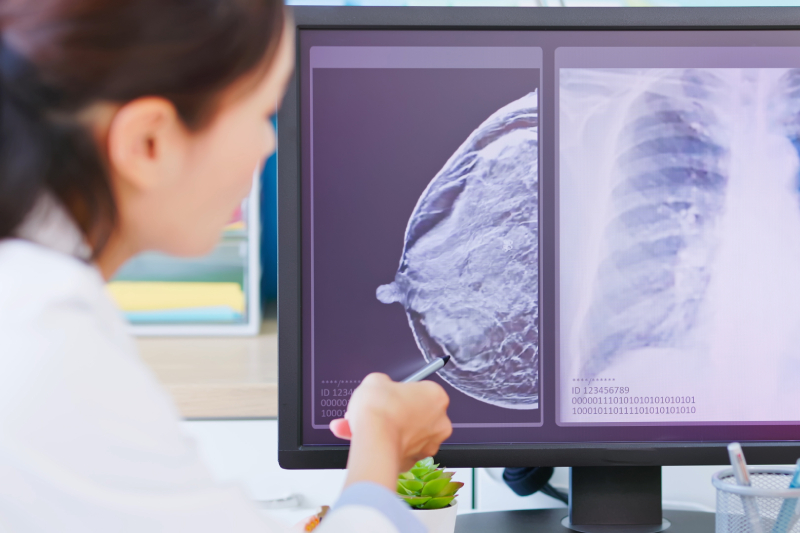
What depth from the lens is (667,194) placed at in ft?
1.88

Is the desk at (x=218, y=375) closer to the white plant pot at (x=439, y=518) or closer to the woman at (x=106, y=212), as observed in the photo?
the white plant pot at (x=439, y=518)

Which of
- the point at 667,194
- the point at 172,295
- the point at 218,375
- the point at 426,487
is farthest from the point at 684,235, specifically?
the point at 172,295

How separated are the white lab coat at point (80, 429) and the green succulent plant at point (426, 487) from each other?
0.28m

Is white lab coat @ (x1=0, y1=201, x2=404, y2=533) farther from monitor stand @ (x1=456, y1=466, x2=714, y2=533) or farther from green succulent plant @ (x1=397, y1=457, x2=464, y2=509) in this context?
monitor stand @ (x1=456, y1=466, x2=714, y2=533)

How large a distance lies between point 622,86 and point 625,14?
56mm

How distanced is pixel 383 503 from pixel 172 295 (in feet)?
2.98

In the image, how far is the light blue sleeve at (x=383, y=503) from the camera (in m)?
0.36

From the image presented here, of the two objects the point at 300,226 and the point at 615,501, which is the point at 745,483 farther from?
the point at 300,226

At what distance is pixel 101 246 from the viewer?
345 mm

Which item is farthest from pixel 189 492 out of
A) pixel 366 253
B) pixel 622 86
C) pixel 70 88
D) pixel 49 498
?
pixel 622 86

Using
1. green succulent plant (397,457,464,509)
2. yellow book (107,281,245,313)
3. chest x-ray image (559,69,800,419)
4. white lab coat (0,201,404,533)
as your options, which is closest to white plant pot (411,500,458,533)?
green succulent plant (397,457,464,509)

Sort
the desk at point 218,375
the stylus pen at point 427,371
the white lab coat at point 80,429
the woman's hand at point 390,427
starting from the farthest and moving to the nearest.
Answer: the desk at point 218,375 < the stylus pen at point 427,371 < the woman's hand at point 390,427 < the white lab coat at point 80,429

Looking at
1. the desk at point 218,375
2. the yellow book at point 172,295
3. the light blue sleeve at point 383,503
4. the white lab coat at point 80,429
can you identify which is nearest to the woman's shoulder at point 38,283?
the white lab coat at point 80,429

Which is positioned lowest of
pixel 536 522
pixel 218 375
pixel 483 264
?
pixel 536 522
